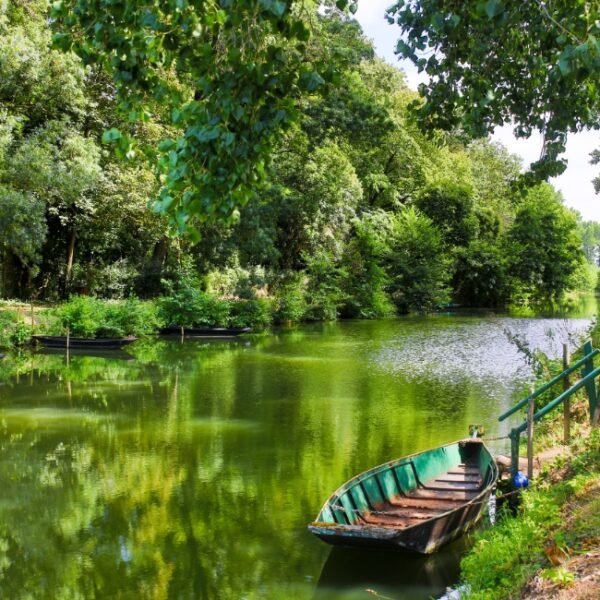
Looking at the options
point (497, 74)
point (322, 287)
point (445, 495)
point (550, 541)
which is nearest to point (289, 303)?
point (322, 287)

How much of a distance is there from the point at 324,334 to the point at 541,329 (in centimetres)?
1005

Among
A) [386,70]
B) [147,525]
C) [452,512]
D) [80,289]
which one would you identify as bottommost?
[147,525]

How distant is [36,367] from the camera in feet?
75.0

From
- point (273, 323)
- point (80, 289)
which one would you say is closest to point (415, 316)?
point (273, 323)

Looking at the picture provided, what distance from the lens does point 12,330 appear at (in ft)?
86.4

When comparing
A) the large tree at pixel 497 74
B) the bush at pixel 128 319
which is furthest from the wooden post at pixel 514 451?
the bush at pixel 128 319

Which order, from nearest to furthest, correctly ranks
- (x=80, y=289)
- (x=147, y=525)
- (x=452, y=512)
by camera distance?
(x=452, y=512) < (x=147, y=525) < (x=80, y=289)

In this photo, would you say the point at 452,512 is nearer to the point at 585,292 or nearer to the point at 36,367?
the point at 36,367

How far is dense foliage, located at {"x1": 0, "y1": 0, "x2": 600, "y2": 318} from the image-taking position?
14.0 feet

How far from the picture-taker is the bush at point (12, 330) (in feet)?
84.8

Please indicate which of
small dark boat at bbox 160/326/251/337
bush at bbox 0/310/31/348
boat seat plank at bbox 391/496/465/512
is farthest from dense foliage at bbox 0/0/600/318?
boat seat plank at bbox 391/496/465/512

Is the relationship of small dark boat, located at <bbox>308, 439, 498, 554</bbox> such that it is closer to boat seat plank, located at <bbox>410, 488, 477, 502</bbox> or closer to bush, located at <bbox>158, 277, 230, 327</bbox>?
boat seat plank, located at <bbox>410, 488, 477, 502</bbox>

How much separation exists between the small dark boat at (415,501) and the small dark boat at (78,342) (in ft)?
62.9

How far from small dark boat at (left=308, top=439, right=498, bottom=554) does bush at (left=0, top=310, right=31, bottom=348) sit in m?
20.0
